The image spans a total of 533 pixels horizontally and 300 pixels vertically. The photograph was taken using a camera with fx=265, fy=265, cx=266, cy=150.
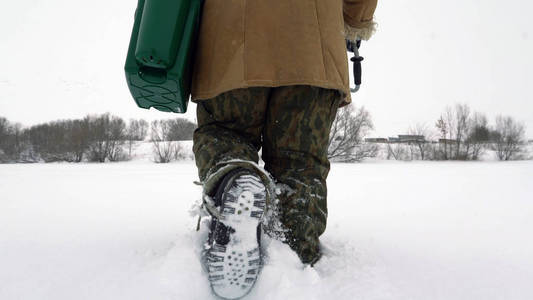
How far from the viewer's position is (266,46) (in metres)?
0.48

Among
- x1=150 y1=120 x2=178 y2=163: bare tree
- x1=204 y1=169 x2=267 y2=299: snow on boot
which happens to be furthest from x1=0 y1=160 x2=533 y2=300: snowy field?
x1=150 y1=120 x2=178 y2=163: bare tree

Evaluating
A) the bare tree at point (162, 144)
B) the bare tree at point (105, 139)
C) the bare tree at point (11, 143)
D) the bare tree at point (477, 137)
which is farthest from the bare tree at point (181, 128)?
the bare tree at point (477, 137)

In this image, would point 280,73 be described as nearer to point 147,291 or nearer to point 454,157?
point 147,291

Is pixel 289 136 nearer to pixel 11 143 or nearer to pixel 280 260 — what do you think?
pixel 280 260

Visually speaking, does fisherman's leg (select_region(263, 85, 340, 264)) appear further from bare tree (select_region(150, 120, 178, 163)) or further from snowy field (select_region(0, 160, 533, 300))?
bare tree (select_region(150, 120, 178, 163))

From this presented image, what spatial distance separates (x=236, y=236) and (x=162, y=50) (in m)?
0.31

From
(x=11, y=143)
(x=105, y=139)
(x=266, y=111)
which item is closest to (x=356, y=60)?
(x=266, y=111)

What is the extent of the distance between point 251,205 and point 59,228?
2.18ft

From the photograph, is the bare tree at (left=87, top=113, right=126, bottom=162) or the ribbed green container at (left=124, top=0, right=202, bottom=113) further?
the bare tree at (left=87, top=113, right=126, bottom=162)

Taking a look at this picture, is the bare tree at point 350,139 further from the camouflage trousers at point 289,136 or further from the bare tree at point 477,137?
the camouflage trousers at point 289,136

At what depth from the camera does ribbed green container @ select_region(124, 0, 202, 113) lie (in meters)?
0.42

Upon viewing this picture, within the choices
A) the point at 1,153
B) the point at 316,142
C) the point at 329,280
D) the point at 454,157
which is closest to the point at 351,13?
the point at 316,142

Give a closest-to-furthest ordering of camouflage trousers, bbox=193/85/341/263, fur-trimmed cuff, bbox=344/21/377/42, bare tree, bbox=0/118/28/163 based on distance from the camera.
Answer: camouflage trousers, bbox=193/85/341/263 → fur-trimmed cuff, bbox=344/21/377/42 → bare tree, bbox=0/118/28/163

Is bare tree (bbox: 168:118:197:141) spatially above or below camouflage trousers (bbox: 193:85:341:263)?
above
